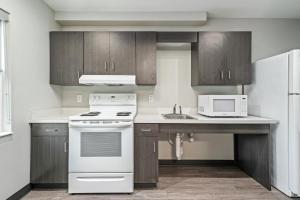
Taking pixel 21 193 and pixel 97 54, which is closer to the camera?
pixel 21 193

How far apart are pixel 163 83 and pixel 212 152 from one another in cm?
138

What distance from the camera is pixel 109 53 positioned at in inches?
135

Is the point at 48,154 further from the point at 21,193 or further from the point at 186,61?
the point at 186,61

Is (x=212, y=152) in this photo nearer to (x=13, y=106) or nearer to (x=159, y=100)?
(x=159, y=100)

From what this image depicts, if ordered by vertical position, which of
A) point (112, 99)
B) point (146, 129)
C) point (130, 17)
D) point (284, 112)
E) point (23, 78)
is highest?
point (130, 17)

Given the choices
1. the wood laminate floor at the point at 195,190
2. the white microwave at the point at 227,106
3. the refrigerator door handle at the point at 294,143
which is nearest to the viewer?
the refrigerator door handle at the point at 294,143

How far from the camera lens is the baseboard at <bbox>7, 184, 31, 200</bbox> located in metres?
2.58

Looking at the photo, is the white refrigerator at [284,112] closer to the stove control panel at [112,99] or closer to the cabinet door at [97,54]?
the stove control panel at [112,99]

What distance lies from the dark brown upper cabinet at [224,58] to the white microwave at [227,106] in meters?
0.29

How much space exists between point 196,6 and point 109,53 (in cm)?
137

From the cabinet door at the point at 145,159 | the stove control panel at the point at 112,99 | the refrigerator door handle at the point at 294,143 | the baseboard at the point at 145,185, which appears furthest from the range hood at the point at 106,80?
the refrigerator door handle at the point at 294,143

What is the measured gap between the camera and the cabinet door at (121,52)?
135 inches

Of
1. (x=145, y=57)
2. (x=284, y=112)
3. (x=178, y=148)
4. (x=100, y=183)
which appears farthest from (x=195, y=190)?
(x=145, y=57)

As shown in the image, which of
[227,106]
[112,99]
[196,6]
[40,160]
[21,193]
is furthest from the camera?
[112,99]
